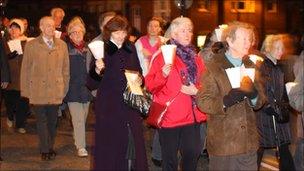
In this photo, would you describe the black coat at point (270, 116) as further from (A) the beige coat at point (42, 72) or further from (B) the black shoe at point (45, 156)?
(B) the black shoe at point (45, 156)

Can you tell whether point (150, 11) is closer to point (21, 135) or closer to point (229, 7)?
point (229, 7)

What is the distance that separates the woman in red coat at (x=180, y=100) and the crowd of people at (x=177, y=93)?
0.4 inches

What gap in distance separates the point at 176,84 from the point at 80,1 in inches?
1748

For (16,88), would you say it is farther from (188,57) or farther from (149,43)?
(188,57)

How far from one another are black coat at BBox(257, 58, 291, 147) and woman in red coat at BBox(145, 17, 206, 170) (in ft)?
2.47

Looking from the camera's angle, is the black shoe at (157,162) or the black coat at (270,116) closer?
the black coat at (270,116)

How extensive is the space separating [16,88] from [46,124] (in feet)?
11.0

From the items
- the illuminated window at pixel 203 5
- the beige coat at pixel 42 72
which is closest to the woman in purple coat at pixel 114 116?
the beige coat at pixel 42 72

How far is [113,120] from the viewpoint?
6805 millimetres

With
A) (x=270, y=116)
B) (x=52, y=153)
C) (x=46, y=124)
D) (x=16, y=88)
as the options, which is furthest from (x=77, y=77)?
(x=270, y=116)

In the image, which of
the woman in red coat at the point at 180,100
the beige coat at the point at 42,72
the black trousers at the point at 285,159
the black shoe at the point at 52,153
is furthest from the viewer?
the black shoe at the point at 52,153

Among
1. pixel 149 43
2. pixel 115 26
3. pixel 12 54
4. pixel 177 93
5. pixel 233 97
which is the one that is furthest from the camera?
pixel 12 54

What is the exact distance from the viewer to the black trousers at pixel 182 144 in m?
7.21

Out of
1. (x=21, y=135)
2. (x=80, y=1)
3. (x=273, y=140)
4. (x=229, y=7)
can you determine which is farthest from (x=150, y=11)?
(x=273, y=140)
